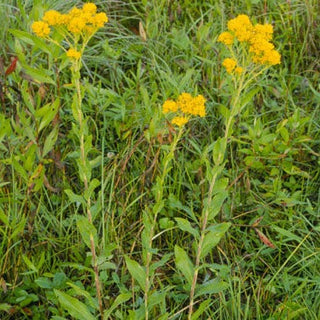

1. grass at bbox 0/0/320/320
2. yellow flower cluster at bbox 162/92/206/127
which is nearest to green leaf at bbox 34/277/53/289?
grass at bbox 0/0/320/320

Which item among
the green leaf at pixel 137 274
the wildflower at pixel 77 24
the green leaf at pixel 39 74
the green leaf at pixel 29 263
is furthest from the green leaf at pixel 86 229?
the green leaf at pixel 39 74

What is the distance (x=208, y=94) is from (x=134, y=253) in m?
0.92

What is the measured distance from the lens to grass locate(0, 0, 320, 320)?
1.77m

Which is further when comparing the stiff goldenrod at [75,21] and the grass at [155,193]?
the grass at [155,193]

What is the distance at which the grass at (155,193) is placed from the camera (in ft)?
5.81

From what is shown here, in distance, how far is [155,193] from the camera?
1716mm

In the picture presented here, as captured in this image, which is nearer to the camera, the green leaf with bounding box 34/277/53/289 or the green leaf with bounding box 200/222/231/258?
the green leaf with bounding box 200/222/231/258

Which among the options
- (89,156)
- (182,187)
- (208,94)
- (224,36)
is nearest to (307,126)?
(208,94)

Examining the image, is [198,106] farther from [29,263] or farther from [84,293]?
[29,263]

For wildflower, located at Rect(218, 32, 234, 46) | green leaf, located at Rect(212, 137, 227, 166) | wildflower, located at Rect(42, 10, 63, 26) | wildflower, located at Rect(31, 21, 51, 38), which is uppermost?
wildflower, located at Rect(42, 10, 63, 26)

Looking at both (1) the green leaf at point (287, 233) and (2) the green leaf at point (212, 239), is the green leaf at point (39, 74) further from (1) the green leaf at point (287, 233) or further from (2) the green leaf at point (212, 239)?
(1) the green leaf at point (287, 233)

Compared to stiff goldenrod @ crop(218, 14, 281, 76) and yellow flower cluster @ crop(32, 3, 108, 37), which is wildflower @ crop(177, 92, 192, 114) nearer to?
stiff goldenrod @ crop(218, 14, 281, 76)

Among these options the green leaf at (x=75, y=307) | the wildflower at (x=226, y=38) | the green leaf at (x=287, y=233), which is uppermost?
the wildflower at (x=226, y=38)

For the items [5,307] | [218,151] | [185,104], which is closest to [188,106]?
[185,104]
